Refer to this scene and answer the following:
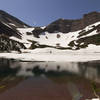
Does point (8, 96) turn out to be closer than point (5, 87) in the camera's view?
Yes

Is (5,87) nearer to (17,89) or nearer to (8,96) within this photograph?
(17,89)

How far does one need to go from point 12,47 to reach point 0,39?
15.4 meters

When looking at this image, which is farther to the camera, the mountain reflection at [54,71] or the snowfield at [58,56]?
the snowfield at [58,56]

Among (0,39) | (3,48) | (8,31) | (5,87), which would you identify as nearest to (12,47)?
(3,48)

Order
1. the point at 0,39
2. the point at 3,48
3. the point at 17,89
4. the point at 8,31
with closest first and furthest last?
1. the point at 17,89
2. the point at 3,48
3. the point at 0,39
4. the point at 8,31

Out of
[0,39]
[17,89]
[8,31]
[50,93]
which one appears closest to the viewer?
[50,93]

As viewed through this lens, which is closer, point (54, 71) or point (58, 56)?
point (54, 71)

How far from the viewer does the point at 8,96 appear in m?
18.3

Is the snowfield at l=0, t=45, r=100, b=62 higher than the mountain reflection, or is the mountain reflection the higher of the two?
the snowfield at l=0, t=45, r=100, b=62

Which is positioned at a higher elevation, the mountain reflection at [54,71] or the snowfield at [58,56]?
the snowfield at [58,56]

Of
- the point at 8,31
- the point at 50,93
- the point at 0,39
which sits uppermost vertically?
the point at 8,31

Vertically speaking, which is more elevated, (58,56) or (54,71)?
(58,56)

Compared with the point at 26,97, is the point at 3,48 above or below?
above

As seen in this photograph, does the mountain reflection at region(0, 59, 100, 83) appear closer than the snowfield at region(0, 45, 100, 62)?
Yes
